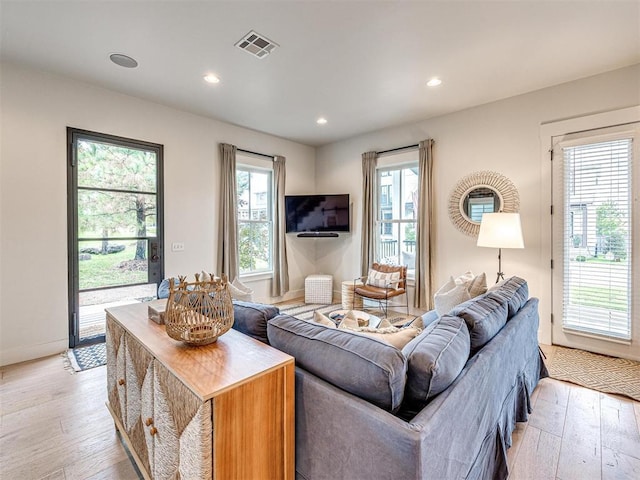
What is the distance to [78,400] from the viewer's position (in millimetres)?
2281

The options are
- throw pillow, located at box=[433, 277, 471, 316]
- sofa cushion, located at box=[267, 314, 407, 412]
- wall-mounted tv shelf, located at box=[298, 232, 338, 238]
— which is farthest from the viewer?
wall-mounted tv shelf, located at box=[298, 232, 338, 238]

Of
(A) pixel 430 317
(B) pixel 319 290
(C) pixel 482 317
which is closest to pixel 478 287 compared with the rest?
(A) pixel 430 317

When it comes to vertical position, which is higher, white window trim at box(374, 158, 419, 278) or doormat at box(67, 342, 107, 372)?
white window trim at box(374, 158, 419, 278)

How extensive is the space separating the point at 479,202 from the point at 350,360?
3.46m

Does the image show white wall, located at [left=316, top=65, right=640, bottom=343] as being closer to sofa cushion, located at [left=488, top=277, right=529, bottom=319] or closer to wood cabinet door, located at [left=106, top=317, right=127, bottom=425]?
sofa cushion, located at [left=488, top=277, right=529, bottom=319]

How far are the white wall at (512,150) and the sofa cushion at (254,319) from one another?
10.6 ft

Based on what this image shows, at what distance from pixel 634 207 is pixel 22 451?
17.1 feet

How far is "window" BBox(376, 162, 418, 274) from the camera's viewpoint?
4.57 m

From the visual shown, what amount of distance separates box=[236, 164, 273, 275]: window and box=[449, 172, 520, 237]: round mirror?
2.95m

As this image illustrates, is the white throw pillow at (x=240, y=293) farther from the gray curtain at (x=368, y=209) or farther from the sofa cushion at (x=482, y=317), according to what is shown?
the gray curtain at (x=368, y=209)

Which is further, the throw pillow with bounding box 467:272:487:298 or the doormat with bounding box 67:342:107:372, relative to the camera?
the doormat with bounding box 67:342:107:372

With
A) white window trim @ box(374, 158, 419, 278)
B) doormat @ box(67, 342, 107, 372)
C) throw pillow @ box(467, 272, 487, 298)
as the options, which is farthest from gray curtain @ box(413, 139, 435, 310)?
doormat @ box(67, 342, 107, 372)

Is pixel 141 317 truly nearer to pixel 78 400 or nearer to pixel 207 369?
pixel 207 369

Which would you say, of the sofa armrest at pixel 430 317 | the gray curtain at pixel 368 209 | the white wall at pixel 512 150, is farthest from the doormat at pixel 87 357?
the white wall at pixel 512 150
